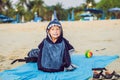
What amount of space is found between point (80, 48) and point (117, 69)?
331 cm

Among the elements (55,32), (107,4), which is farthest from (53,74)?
(107,4)

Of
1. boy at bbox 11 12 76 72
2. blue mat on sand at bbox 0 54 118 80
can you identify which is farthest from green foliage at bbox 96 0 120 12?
boy at bbox 11 12 76 72

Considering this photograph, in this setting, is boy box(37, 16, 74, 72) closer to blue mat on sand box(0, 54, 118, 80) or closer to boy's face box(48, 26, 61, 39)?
boy's face box(48, 26, 61, 39)

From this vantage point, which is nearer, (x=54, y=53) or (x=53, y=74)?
(x=53, y=74)

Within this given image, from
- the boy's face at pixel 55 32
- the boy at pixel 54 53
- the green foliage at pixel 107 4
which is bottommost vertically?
the green foliage at pixel 107 4

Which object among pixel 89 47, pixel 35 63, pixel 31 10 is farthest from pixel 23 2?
pixel 35 63

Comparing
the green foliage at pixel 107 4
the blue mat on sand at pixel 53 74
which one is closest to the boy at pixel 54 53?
the blue mat on sand at pixel 53 74

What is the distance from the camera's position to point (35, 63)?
21.0 feet

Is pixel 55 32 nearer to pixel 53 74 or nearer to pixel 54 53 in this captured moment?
pixel 54 53

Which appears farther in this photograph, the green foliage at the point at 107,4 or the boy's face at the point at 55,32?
→ the green foliage at the point at 107,4

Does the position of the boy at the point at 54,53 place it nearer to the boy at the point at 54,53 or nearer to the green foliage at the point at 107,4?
the boy at the point at 54,53

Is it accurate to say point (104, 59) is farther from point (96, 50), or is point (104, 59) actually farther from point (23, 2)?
point (23, 2)

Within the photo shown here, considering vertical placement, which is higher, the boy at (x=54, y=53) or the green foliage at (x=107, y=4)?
the boy at (x=54, y=53)

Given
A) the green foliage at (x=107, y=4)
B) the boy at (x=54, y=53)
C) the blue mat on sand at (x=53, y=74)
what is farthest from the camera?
the green foliage at (x=107, y=4)
